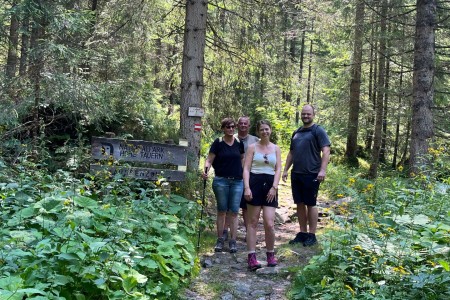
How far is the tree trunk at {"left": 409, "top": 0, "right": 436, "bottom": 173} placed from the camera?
27.5 ft

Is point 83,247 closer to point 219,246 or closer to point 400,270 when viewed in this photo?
point 400,270

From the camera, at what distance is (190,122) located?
351 inches

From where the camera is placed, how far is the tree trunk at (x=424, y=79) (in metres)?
8.39

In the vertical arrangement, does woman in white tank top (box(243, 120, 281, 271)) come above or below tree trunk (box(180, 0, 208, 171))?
below

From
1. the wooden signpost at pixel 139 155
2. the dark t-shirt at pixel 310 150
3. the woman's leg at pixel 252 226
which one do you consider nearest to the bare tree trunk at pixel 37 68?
the wooden signpost at pixel 139 155

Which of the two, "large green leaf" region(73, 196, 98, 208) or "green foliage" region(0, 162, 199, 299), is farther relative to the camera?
"large green leaf" region(73, 196, 98, 208)

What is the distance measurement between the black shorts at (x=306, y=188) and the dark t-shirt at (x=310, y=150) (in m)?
0.08

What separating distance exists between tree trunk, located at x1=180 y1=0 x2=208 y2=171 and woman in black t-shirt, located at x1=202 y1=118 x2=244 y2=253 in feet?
8.82

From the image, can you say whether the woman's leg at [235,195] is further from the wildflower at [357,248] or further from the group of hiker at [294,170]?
the wildflower at [357,248]

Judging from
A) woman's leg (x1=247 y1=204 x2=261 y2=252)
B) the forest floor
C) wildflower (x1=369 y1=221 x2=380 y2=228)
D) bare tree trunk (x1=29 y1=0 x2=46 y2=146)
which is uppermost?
bare tree trunk (x1=29 y1=0 x2=46 y2=146)

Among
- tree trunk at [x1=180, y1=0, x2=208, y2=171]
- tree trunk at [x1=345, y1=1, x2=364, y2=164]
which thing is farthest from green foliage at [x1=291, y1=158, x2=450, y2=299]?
tree trunk at [x1=345, y1=1, x2=364, y2=164]

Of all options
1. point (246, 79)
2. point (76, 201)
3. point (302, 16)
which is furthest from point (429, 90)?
point (76, 201)

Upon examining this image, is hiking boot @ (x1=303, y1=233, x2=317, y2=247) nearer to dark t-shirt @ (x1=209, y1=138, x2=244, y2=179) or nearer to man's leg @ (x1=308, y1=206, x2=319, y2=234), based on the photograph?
man's leg @ (x1=308, y1=206, x2=319, y2=234)

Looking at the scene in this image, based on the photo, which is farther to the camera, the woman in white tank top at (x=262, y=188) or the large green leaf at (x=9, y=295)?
the woman in white tank top at (x=262, y=188)
